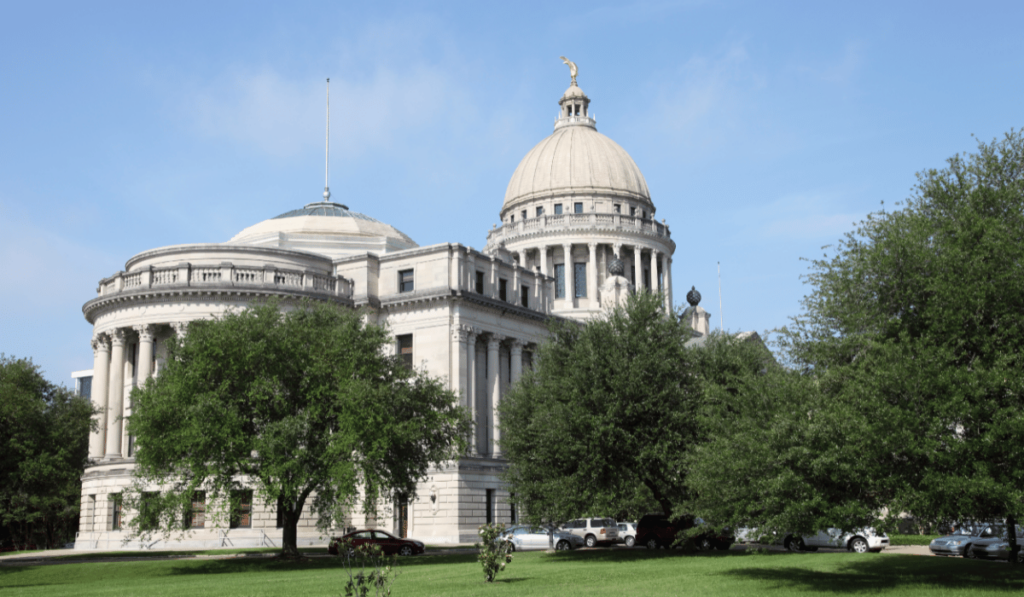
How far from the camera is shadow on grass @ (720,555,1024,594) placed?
2702cm

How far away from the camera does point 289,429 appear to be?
3709cm

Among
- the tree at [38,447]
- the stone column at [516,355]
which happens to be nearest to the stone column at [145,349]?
the tree at [38,447]

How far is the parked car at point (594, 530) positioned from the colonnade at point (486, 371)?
11.5 m

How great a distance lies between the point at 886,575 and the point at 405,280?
4167cm

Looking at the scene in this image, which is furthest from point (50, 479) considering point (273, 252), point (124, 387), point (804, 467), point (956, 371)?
point (956, 371)

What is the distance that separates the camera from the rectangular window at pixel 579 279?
101m

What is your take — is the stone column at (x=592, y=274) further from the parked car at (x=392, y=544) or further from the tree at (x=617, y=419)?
the tree at (x=617, y=419)

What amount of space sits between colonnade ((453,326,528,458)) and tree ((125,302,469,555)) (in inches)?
809

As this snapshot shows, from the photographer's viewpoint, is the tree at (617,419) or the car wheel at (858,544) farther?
the car wheel at (858,544)

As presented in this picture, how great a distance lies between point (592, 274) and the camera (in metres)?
99.6

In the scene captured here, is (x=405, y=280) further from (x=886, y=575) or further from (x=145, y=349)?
(x=886, y=575)

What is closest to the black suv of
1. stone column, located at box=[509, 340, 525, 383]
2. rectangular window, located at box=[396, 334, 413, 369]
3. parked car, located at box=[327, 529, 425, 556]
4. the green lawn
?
the green lawn

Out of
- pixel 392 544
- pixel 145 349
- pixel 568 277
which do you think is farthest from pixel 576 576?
pixel 568 277

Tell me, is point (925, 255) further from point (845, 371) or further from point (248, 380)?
point (248, 380)
